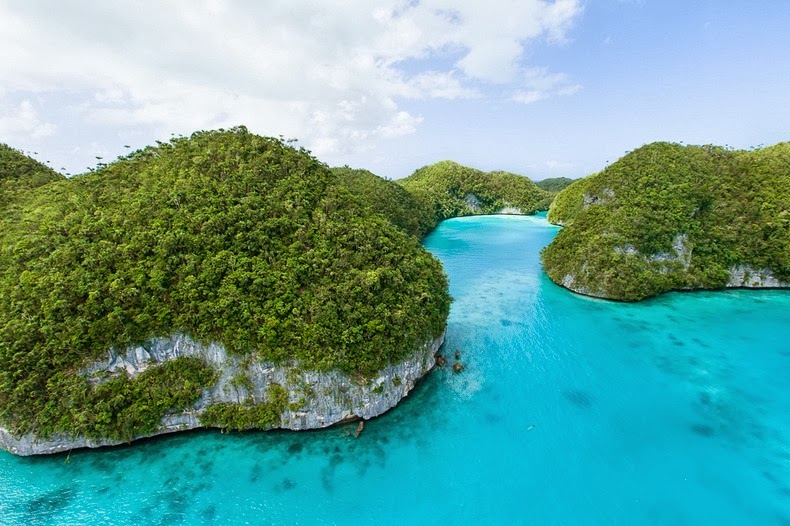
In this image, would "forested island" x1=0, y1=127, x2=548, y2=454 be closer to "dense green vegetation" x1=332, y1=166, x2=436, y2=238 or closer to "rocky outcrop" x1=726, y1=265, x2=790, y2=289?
"dense green vegetation" x1=332, y1=166, x2=436, y2=238

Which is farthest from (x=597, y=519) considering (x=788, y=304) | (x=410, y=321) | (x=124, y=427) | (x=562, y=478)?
(x=788, y=304)

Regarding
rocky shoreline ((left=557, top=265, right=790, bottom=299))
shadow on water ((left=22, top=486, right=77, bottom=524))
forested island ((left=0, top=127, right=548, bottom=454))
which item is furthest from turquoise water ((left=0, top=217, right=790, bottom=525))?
rocky shoreline ((left=557, top=265, right=790, bottom=299))

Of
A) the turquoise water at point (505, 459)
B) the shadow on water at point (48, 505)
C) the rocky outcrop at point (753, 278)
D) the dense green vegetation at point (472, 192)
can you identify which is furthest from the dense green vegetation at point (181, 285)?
the dense green vegetation at point (472, 192)

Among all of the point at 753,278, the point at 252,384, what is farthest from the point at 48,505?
the point at 753,278

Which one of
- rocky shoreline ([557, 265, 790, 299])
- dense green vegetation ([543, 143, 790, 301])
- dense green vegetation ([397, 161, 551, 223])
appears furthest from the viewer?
dense green vegetation ([397, 161, 551, 223])

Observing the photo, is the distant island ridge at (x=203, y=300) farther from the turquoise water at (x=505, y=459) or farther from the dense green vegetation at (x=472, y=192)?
the dense green vegetation at (x=472, y=192)

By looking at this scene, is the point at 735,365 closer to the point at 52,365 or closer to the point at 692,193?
the point at 692,193
